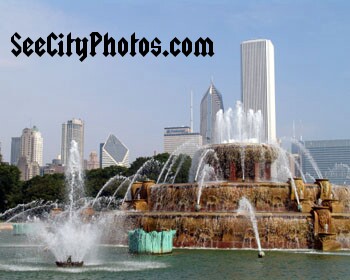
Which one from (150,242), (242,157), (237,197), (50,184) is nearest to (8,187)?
(50,184)

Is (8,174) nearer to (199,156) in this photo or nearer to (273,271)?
(199,156)

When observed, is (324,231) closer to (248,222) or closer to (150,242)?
(248,222)

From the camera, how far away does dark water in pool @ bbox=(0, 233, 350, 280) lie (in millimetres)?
19125

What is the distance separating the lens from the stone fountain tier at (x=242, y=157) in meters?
40.6

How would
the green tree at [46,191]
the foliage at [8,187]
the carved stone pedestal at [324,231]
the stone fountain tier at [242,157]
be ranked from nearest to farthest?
the carved stone pedestal at [324,231], the stone fountain tier at [242,157], the green tree at [46,191], the foliage at [8,187]

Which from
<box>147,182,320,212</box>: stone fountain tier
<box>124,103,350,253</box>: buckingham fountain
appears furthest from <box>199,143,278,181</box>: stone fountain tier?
<box>147,182,320,212</box>: stone fountain tier

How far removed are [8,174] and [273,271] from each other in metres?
88.8

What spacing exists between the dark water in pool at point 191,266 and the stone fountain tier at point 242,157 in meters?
13.7

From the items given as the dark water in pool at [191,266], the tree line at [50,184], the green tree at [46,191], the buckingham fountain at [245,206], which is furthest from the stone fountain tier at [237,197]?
the green tree at [46,191]

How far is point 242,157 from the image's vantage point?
40.5 meters

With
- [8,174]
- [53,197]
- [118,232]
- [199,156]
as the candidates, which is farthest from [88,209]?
[8,174]

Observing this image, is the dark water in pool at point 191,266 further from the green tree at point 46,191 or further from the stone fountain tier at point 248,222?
the green tree at point 46,191

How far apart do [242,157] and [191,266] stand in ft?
64.9

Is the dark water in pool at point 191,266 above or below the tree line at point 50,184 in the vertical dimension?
below
